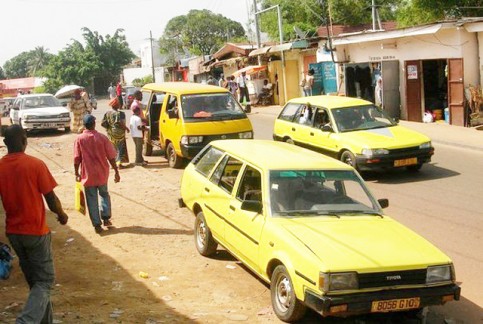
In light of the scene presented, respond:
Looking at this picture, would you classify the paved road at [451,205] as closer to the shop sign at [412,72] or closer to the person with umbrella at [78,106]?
the shop sign at [412,72]

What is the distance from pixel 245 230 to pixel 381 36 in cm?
1792

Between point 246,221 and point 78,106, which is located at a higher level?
point 78,106

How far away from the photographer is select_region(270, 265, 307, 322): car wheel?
18.2 ft

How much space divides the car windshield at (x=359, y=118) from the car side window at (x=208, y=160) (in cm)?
527

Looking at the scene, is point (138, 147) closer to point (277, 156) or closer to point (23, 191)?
point (277, 156)

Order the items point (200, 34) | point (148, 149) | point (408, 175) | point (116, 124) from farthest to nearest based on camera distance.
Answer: point (200, 34) → point (148, 149) → point (116, 124) → point (408, 175)

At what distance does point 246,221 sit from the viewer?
6570mm

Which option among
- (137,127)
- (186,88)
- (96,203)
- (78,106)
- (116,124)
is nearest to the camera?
(96,203)

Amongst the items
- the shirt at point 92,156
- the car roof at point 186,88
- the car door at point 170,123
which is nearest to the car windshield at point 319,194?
the shirt at point 92,156

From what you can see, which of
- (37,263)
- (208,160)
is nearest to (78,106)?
(208,160)

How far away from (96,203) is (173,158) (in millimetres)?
6049

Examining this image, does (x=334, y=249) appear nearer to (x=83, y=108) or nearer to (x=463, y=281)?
(x=463, y=281)

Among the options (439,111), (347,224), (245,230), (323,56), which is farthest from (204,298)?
(323,56)

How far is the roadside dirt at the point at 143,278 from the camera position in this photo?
235 inches
